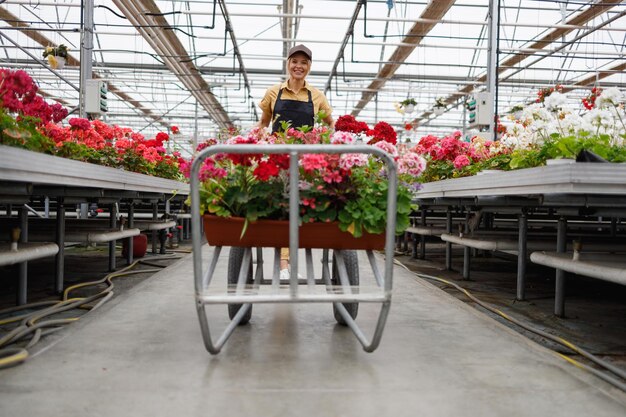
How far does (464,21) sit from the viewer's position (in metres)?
8.85

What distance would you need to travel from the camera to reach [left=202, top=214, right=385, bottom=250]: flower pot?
204cm

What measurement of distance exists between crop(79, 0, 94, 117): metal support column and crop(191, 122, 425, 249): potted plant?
5727mm

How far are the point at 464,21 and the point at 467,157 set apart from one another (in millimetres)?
4345

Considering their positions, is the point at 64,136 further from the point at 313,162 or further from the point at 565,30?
the point at 565,30

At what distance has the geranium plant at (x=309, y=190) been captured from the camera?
200 cm

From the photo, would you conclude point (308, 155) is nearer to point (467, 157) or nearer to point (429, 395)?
point (429, 395)

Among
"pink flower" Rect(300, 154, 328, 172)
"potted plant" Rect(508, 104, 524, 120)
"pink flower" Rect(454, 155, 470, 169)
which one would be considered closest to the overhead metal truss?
"potted plant" Rect(508, 104, 524, 120)

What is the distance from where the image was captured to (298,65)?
10.8ft

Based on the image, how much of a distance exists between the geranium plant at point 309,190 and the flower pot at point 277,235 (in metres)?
0.03

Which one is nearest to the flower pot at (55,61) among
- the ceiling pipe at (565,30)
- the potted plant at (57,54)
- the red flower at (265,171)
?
the potted plant at (57,54)

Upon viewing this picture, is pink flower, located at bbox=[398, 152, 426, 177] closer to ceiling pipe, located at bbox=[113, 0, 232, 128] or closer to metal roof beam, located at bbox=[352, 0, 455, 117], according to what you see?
ceiling pipe, located at bbox=[113, 0, 232, 128]

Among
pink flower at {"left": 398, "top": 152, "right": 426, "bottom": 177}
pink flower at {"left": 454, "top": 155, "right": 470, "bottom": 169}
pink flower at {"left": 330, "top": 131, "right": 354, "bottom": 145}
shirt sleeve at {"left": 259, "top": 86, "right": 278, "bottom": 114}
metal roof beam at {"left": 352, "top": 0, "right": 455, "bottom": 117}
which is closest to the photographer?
pink flower at {"left": 330, "top": 131, "right": 354, "bottom": 145}

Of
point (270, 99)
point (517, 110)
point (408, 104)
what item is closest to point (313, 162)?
point (270, 99)

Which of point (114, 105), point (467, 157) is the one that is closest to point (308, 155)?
point (467, 157)
